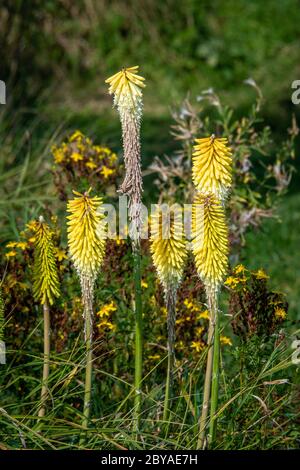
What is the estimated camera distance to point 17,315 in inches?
140

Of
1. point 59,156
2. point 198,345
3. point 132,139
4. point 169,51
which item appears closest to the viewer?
point 132,139

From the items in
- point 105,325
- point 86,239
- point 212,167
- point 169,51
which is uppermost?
point 169,51

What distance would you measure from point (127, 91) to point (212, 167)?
0.33 metres

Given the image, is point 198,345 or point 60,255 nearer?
point 60,255

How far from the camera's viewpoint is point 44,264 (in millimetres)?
2859

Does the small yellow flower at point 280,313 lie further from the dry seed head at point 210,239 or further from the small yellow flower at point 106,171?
the small yellow flower at point 106,171

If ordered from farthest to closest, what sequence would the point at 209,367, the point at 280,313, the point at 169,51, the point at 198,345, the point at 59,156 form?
the point at 169,51
the point at 59,156
the point at 198,345
the point at 280,313
the point at 209,367

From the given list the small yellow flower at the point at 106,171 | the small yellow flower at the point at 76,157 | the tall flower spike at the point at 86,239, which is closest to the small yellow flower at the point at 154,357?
the tall flower spike at the point at 86,239

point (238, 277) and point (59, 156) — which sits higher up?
point (59, 156)

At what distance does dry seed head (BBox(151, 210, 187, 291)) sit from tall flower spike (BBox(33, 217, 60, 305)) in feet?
1.04

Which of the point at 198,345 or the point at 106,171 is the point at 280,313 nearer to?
the point at 198,345

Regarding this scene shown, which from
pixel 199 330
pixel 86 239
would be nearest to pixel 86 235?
pixel 86 239

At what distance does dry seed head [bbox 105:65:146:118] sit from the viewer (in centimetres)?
268

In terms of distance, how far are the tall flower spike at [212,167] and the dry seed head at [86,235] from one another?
0.31 m
